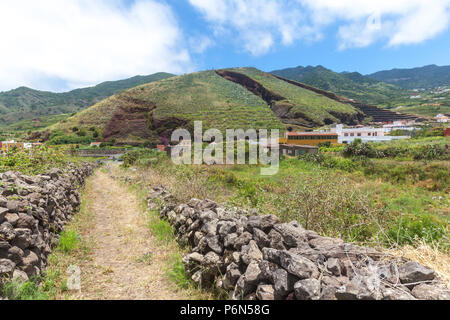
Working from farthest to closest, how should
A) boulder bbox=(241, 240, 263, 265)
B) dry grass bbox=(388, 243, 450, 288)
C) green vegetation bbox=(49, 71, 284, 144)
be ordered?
green vegetation bbox=(49, 71, 284, 144)
boulder bbox=(241, 240, 263, 265)
dry grass bbox=(388, 243, 450, 288)

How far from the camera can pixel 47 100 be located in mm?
151000

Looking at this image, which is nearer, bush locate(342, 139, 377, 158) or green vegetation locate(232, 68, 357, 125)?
bush locate(342, 139, 377, 158)

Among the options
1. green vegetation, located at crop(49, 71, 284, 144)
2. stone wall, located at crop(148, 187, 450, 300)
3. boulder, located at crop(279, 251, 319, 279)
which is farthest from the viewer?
green vegetation, located at crop(49, 71, 284, 144)

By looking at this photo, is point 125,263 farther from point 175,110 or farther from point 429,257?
point 175,110

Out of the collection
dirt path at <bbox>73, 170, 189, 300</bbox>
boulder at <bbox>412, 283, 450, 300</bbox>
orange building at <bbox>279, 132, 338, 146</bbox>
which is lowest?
dirt path at <bbox>73, 170, 189, 300</bbox>

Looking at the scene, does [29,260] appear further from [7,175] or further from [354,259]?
[354,259]

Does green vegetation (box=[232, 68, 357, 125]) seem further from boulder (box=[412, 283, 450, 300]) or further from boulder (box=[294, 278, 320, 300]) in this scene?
boulder (box=[294, 278, 320, 300])

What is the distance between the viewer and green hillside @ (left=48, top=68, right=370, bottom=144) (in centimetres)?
5000

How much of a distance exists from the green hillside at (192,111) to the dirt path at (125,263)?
133 feet

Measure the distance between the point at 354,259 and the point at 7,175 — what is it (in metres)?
6.08

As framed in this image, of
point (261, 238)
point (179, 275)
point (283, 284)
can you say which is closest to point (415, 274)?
point (283, 284)

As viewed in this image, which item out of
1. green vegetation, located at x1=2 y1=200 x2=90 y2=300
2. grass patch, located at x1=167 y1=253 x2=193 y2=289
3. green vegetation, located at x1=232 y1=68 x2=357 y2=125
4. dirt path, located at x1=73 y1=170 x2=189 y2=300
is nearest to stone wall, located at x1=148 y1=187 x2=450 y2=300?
grass patch, located at x1=167 y1=253 x2=193 y2=289

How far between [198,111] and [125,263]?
53728 mm
